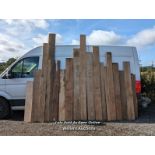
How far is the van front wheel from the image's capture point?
975 cm

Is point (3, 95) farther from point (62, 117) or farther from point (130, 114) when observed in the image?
point (130, 114)

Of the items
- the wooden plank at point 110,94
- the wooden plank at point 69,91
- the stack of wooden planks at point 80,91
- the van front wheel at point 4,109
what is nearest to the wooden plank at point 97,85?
the stack of wooden planks at point 80,91

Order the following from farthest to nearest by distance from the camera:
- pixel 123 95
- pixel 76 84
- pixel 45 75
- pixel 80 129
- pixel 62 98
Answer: pixel 123 95 < pixel 45 75 < pixel 76 84 < pixel 62 98 < pixel 80 129

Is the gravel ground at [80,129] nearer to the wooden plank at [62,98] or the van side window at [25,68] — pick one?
the wooden plank at [62,98]

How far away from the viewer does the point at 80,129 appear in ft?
24.6

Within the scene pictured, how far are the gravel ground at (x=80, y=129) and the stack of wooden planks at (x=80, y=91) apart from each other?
20.6 inches

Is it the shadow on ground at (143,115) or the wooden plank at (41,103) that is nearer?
the wooden plank at (41,103)

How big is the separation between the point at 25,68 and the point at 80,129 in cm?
332

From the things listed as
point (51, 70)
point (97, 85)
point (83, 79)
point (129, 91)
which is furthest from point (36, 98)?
point (129, 91)

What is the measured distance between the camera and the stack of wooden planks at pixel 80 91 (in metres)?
8.77

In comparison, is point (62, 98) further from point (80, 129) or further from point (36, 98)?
point (80, 129)

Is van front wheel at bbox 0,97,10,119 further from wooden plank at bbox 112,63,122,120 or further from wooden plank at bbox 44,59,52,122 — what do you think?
wooden plank at bbox 112,63,122,120

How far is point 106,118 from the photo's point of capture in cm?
884

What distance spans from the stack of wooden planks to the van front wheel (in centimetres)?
116
